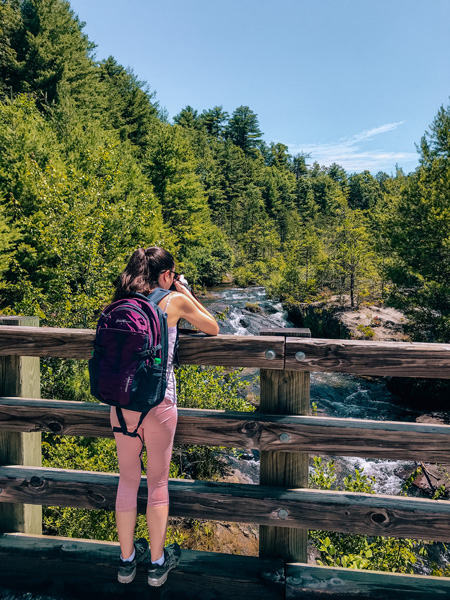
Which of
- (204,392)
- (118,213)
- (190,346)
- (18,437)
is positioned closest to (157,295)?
(190,346)

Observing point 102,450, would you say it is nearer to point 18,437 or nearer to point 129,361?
point 18,437

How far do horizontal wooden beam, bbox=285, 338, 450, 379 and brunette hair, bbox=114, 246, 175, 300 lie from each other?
0.83 metres

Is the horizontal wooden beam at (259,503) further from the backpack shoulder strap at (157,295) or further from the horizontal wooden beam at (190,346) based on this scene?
the backpack shoulder strap at (157,295)

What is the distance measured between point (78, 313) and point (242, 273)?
99.9 ft

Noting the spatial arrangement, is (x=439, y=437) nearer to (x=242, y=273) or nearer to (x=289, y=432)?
(x=289, y=432)

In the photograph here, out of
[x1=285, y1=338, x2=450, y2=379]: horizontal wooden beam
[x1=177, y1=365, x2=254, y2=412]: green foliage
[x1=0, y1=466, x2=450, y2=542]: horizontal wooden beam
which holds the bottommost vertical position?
[x1=177, y1=365, x2=254, y2=412]: green foliage

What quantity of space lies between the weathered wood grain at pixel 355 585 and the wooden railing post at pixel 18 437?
1.75 metres

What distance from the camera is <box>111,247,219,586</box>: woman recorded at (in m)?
2.27

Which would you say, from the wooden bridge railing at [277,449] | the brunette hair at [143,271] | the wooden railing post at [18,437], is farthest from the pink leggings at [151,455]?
the wooden railing post at [18,437]

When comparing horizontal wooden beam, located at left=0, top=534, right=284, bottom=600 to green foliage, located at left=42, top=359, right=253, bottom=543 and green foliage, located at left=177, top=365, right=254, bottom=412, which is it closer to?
green foliage, located at left=42, top=359, right=253, bottom=543

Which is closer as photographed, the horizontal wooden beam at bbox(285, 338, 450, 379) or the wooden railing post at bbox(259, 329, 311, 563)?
the horizontal wooden beam at bbox(285, 338, 450, 379)

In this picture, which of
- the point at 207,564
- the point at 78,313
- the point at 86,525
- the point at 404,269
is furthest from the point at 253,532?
the point at 404,269

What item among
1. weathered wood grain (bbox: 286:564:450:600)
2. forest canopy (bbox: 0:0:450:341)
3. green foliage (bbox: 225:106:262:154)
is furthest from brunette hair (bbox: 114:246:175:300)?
green foliage (bbox: 225:106:262:154)

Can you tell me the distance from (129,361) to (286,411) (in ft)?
3.09
